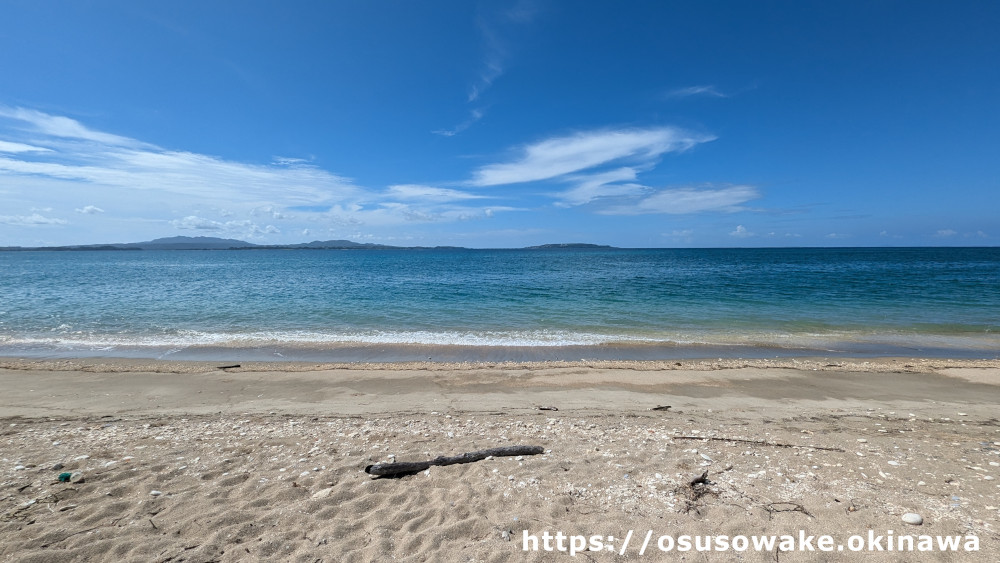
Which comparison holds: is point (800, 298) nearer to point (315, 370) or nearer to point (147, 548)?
point (315, 370)

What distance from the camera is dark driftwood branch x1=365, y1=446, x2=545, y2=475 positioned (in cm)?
549

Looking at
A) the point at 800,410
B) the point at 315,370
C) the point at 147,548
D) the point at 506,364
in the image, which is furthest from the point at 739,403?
the point at 315,370

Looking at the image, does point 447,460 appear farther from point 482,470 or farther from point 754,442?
point 754,442

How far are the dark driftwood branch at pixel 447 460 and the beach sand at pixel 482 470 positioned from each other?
4.6 inches

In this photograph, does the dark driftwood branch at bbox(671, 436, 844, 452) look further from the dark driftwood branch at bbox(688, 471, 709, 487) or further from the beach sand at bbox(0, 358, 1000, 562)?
the dark driftwood branch at bbox(688, 471, 709, 487)

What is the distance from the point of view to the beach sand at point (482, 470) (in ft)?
13.6

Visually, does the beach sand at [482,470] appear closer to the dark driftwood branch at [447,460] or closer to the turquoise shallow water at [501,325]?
the dark driftwood branch at [447,460]

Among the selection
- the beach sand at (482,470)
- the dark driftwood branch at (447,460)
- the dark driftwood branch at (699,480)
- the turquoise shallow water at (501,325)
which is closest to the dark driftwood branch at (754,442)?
the beach sand at (482,470)

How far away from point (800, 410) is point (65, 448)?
44.5 ft

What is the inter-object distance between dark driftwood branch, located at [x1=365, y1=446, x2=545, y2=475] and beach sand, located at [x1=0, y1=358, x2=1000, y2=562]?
4.6 inches

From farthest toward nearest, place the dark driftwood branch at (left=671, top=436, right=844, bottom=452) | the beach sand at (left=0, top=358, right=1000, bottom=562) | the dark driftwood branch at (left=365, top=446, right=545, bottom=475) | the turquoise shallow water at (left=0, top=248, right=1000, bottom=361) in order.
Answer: the turquoise shallow water at (left=0, top=248, right=1000, bottom=361) < the dark driftwood branch at (left=671, top=436, right=844, bottom=452) < the dark driftwood branch at (left=365, top=446, right=545, bottom=475) < the beach sand at (left=0, top=358, right=1000, bottom=562)

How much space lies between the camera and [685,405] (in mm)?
9180

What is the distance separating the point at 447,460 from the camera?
5805 millimetres

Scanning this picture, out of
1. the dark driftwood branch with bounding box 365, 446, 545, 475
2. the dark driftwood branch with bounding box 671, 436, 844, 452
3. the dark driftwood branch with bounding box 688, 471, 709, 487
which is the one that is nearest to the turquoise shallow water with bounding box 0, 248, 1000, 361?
the dark driftwood branch with bounding box 671, 436, 844, 452
